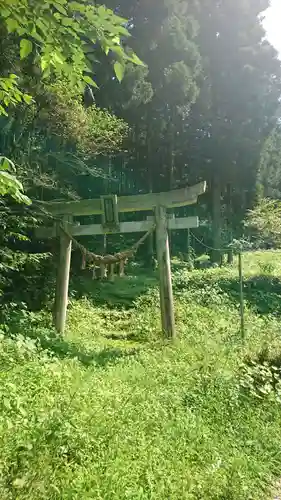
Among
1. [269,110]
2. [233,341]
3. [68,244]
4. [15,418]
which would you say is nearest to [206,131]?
[269,110]

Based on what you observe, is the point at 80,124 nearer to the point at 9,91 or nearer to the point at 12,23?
the point at 9,91

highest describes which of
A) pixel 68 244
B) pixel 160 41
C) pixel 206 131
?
pixel 160 41

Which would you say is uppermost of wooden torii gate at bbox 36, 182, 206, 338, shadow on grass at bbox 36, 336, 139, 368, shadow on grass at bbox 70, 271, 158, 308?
wooden torii gate at bbox 36, 182, 206, 338

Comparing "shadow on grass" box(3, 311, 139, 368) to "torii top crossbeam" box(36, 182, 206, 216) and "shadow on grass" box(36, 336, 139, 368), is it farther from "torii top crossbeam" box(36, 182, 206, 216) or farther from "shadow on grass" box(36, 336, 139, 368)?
"torii top crossbeam" box(36, 182, 206, 216)

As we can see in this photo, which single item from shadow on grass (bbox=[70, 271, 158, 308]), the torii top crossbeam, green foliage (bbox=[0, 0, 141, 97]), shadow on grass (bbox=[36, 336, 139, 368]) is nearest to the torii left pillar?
the torii top crossbeam

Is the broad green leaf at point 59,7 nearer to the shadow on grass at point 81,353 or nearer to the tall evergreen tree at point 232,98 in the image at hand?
the shadow on grass at point 81,353

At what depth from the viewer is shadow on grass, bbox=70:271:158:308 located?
12.6 m

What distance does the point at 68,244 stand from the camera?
9.45 metres

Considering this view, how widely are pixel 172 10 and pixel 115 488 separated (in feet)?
53.5

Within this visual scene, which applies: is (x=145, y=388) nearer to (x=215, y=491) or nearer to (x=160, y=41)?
(x=215, y=491)

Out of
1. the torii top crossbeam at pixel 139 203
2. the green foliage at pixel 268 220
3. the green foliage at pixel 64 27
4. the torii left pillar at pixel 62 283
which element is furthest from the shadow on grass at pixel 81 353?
the green foliage at pixel 268 220

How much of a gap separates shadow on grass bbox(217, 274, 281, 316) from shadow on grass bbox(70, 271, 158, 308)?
2394 millimetres

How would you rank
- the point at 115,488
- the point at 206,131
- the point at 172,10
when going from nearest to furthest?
the point at 115,488, the point at 172,10, the point at 206,131

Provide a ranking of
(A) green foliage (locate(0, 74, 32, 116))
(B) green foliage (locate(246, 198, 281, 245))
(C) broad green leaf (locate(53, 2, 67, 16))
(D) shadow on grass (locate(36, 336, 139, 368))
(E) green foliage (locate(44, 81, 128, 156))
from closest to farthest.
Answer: (C) broad green leaf (locate(53, 2, 67, 16)), (A) green foliage (locate(0, 74, 32, 116)), (D) shadow on grass (locate(36, 336, 139, 368)), (E) green foliage (locate(44, 81, 128, 156)), (B) green foliage (locate(246, 198, 281, 245))
